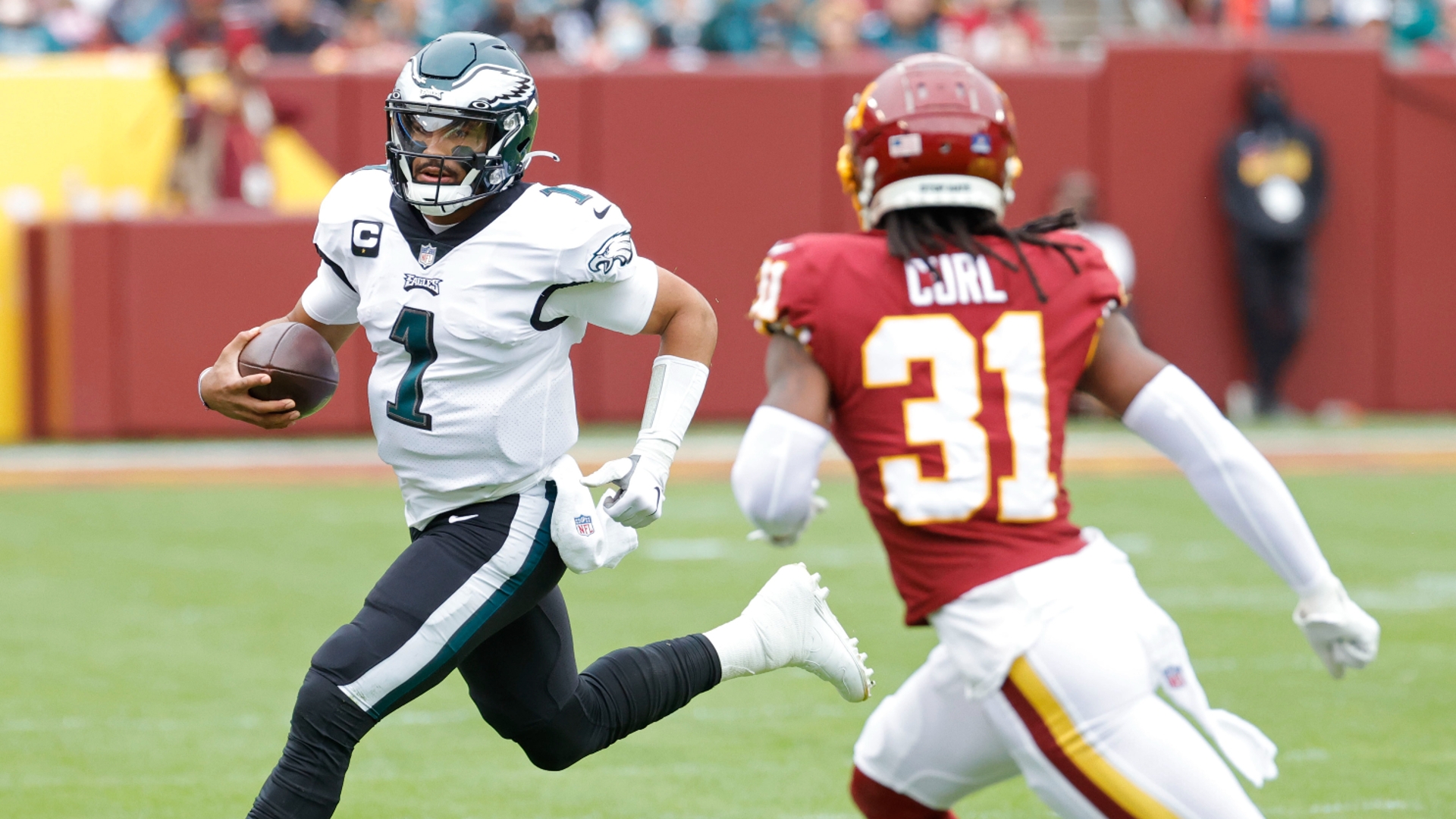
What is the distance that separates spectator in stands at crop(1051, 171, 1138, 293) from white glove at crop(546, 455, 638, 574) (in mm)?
9074

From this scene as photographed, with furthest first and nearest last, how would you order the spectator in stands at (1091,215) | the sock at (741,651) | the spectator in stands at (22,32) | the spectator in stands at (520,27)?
the spectator in stands at (22,32) → the spectator in stands at (1091,215) → the spectator in stands at (520,27) → the sock at (741,651)

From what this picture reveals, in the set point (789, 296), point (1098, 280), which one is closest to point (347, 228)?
point (789, 296)

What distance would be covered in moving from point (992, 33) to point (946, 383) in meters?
11.1

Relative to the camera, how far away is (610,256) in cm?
357

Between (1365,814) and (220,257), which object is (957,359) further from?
(220,257)

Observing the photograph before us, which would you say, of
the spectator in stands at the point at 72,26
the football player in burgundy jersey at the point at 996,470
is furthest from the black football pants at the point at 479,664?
the spectator in stands at the point at 72,26

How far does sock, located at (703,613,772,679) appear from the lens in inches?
158

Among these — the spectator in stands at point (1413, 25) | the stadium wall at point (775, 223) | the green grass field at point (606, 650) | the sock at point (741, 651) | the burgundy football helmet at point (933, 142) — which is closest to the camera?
the burgundy football helmet at point (933, 142)

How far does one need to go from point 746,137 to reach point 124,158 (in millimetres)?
4034

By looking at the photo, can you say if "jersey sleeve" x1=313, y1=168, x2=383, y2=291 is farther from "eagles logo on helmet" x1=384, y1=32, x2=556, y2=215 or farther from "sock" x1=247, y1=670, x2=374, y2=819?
"sock" x1=247, y1=670, x2=374, y2=819

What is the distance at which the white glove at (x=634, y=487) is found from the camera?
11.3ft

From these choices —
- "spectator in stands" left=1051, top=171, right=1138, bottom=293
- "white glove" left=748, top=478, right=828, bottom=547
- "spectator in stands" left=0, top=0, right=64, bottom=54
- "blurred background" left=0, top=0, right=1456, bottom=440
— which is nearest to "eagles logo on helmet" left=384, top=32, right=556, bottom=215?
"white glove" left=748, top=478, right=828, bottom=547

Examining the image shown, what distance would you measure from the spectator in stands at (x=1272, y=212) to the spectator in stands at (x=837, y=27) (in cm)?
263

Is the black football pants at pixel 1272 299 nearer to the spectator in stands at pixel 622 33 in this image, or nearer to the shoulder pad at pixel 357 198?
the spectator in stands at pixel 622 33
